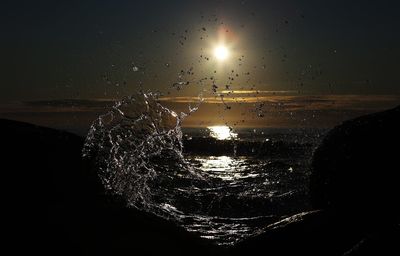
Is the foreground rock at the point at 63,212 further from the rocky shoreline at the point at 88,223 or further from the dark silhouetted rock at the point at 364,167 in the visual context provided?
the dark silhouetted rock at the point at 364,167

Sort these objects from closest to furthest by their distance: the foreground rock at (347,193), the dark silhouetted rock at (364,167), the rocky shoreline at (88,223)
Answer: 1. the rocky shoreline at (88,223)
2. the foreground rock at (347,193)
3. the dark silhouetted rock at (364,167)

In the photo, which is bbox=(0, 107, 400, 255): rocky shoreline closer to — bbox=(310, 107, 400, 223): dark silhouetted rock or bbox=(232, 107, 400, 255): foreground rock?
bbox=(232, 107, 400, 255): foreground rock

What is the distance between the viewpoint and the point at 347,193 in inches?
255

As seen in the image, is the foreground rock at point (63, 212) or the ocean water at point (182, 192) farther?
the ocean water at point (182, 192)

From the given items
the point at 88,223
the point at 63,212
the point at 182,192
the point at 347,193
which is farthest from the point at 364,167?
the point at 182,192

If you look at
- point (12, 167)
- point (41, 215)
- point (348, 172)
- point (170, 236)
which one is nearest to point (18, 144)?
point (12, 167)

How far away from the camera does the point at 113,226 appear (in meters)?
4.01

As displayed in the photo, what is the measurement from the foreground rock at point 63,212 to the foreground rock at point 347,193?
70 cm

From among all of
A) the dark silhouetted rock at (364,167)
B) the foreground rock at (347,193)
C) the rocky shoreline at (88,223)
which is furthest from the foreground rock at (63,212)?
the dark silhouetted rock at (364,167)

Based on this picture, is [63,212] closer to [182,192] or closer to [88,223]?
[88,223]

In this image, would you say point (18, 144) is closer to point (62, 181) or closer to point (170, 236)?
point (62, 181)

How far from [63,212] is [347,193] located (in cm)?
381

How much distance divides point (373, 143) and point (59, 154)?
384 centimetres

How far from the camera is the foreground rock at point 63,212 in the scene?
379 centimetres
